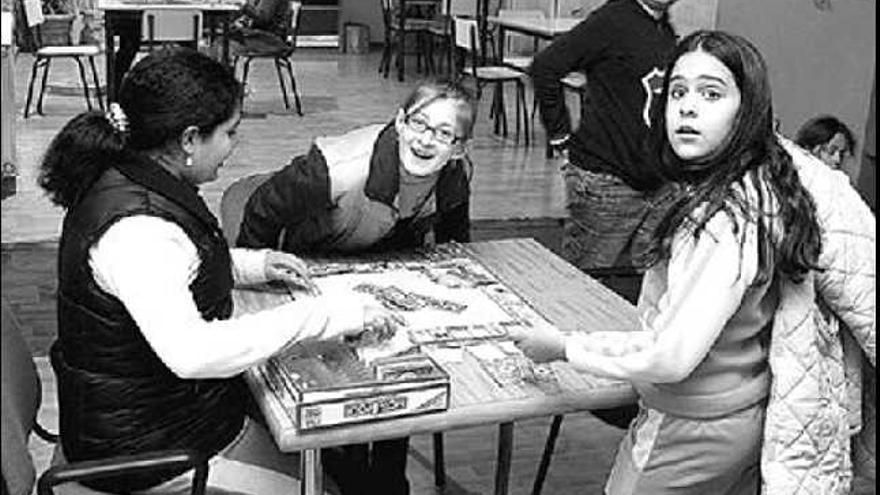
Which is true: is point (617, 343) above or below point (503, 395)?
above

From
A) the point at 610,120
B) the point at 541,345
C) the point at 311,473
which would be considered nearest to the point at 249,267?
the point at 311,473

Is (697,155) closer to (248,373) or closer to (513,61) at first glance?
(248,373)

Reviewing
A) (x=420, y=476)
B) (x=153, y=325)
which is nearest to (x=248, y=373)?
(x=153, y=325)

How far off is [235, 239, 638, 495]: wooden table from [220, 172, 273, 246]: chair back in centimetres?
A: 48

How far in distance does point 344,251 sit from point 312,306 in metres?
0.71

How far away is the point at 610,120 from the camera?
3268mm

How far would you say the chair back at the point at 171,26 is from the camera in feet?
22.1

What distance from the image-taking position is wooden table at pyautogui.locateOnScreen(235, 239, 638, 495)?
169cm

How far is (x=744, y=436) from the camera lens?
69.3 inches

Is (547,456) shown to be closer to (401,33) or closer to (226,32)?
(226,32)

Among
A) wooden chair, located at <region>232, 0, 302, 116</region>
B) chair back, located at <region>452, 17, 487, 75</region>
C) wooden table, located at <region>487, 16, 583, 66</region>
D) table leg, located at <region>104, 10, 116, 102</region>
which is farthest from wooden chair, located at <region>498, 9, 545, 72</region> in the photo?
table leg, located at <region>104, 10, 116, 102</region>

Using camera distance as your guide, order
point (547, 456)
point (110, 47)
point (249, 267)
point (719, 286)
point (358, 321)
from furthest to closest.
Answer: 1. point (110, 47)
2. point (547, 456)
3. point (249, 267)
4. point (358, 321)
5. point (719, 286)

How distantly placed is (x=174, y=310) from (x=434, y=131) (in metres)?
0.78

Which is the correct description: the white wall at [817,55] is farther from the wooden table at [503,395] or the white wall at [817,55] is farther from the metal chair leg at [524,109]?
the wooden table at [503,395]
